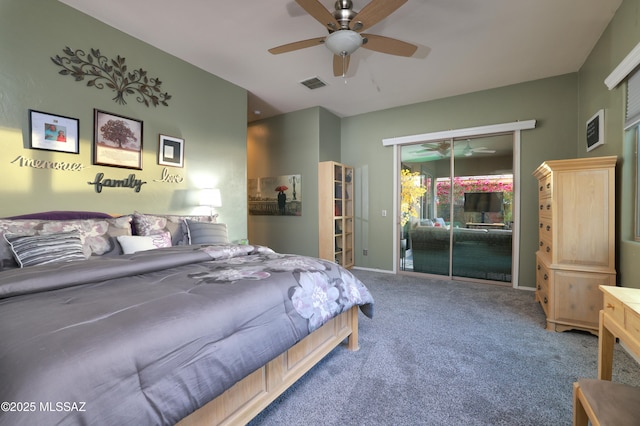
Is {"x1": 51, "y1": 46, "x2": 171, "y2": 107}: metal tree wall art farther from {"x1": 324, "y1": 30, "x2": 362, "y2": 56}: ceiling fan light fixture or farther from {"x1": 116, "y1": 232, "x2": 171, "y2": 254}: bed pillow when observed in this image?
{"x1": 324, "y1": 30, "x2": 362, "y2": 56}: ceiling fan light fixture

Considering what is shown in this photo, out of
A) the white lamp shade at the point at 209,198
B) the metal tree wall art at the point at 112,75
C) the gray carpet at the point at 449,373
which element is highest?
the metal tree wall art at the point at 112,75

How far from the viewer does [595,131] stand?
2842mm

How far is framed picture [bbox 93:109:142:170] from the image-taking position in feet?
8.34

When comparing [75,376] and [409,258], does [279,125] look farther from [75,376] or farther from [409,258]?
[75,376]

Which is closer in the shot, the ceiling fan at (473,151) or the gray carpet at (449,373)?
the gray carpet at (449,373)

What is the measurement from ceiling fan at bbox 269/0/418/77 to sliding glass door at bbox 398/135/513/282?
7.54ft

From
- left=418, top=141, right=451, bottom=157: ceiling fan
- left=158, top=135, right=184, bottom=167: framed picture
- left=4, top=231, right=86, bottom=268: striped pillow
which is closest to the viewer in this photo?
left=4, top=231, right=86, bottom=268: striped pillow

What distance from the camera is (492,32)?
8.85ft

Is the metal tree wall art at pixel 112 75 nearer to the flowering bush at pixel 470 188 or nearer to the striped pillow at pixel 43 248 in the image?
the striped pillow at pixel 43 248

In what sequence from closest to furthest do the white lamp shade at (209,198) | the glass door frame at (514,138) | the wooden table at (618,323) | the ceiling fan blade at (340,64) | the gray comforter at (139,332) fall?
1. the gray comforter at (139,332)
2. the wooden table at (618,323)
3. the ceiling fan blade at (340,64)
4. the white lamp shade at (209,198)
5. the glass door frame at (514,138)

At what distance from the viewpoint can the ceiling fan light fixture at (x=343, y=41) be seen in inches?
87.8

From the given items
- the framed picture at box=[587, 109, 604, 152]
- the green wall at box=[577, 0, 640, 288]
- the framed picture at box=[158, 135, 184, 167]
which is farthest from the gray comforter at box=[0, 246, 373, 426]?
the framed picture at box=[587, 109, 604, 152]

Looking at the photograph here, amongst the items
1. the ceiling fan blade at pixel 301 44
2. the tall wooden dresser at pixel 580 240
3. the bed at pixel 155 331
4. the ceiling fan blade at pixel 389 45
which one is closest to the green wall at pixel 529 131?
the tall wooden dresser at pixel 580 240

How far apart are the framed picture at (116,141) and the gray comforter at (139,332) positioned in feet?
4.91
